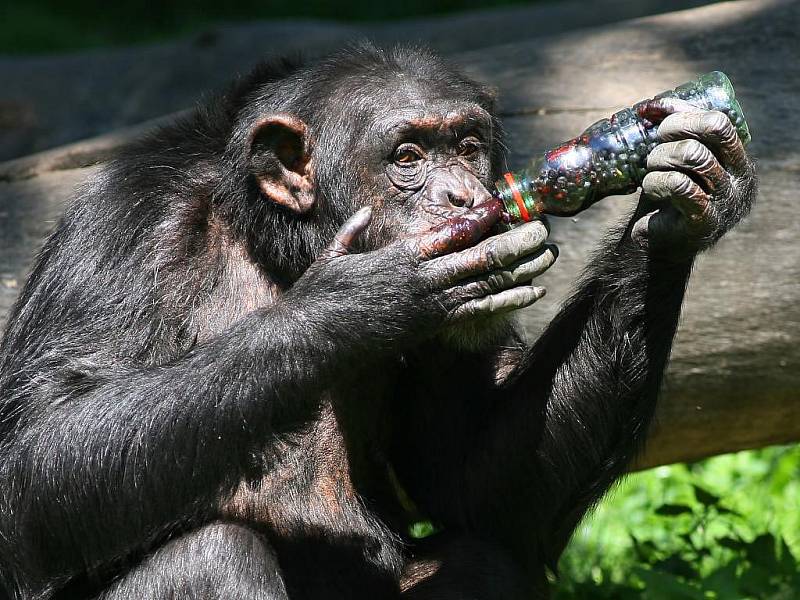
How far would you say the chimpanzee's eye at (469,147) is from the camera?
500 centimetres

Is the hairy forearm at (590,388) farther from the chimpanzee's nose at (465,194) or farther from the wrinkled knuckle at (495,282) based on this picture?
the wrinkled knuckle at (495,282)

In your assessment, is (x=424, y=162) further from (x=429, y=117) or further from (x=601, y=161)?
(x=601, y=161)

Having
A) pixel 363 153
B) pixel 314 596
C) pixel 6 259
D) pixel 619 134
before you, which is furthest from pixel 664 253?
pixel 6 259

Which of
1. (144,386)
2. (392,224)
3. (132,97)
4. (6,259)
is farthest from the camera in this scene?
(132,97)

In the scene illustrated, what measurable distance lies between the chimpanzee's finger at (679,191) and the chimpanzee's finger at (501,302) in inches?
20.1

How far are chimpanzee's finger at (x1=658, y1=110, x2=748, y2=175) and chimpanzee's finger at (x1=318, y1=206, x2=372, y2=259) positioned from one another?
41.5 inches

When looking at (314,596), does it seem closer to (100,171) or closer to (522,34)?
(100,171)

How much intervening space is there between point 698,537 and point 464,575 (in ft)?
8.10

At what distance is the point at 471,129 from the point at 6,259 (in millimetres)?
2658

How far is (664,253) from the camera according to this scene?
4.67m

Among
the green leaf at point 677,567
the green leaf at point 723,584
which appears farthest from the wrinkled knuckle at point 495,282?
the green leaf at point 677,567

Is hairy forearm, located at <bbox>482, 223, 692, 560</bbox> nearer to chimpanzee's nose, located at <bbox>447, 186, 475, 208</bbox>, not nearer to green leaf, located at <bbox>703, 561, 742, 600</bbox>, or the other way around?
chimpanzee's nose, located at <bbox>447, 186, 475, 208</bbox>

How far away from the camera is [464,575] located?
4.99 m

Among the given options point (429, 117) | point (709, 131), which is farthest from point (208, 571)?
point (709, 131)
